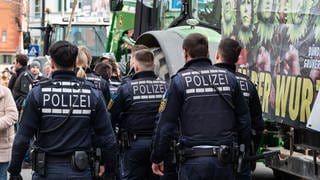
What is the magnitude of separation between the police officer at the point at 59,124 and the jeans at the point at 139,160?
1.89 meters

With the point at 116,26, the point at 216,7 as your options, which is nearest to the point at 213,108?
the point at 216,7

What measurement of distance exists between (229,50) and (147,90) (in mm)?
1315

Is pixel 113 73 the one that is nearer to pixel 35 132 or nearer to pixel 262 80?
pixel 262 80

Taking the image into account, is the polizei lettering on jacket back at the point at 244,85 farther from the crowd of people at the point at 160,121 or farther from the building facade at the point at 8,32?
the building facade at the point at 8,32

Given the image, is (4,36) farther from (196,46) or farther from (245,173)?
(196,46)


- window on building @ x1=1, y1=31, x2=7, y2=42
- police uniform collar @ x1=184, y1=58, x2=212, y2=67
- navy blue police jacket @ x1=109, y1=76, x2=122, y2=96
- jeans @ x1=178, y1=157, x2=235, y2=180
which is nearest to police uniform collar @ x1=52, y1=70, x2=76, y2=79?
police uniform collar @ x1=184, y1=58, x2=212, y2=67

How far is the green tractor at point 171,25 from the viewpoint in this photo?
359 inches

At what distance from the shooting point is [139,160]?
297 inches

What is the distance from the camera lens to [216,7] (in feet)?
34.3

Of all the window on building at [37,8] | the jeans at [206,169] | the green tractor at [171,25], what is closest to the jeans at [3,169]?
the green tractor at [171,25]

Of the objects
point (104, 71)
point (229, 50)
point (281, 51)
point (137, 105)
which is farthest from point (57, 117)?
point (104, 71)

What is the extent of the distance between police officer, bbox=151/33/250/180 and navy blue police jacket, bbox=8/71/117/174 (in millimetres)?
622

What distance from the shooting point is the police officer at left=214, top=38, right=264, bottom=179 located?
6578mm

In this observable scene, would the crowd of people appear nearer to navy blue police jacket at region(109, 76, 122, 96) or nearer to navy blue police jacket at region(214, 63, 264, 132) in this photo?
navy blue police jacket at region(214, 63, 264, 132)
